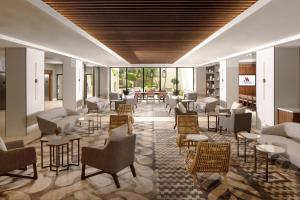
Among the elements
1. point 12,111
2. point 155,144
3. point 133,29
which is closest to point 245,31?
point 133,29

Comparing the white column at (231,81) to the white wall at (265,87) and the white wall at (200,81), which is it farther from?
the white wall at (200,81)

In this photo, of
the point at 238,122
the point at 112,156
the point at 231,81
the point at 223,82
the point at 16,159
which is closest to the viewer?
the point at 112,156

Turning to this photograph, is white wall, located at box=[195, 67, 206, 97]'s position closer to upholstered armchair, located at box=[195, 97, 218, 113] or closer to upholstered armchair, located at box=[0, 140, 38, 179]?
upholstered armchair, located at box=[195, 97, 218, 113]

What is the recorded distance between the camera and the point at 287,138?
6125 mm

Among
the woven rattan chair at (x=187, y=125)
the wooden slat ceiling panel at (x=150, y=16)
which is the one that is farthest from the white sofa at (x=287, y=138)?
the wooden slat ceiling panel at (x=150, y=16)

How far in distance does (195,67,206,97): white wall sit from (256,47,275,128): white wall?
11153 mm

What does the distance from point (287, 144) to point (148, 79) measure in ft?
60.2

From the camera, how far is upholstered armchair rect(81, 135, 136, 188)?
443cm

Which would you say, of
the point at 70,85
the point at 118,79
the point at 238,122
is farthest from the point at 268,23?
the point at 118,79

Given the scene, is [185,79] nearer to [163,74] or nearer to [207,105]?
[163,74]

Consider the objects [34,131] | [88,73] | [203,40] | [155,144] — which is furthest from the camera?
[88,73]

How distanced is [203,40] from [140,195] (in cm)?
536

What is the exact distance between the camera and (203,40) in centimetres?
803

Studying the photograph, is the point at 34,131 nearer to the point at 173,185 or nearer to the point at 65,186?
the point at 65,186
